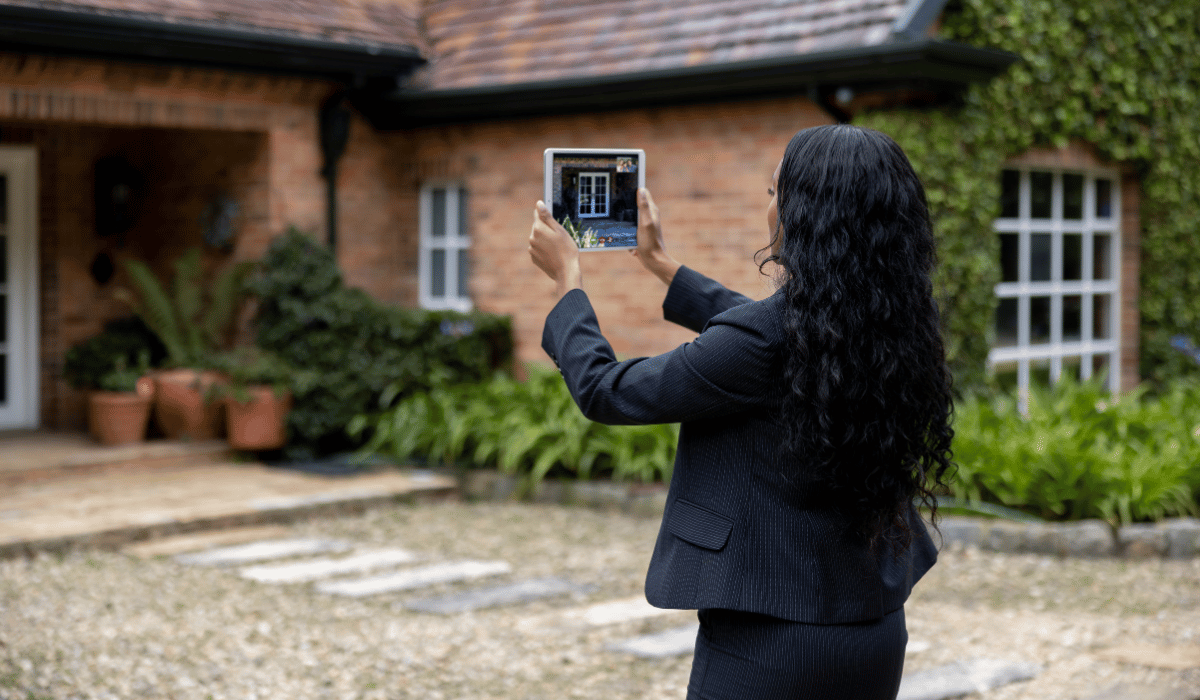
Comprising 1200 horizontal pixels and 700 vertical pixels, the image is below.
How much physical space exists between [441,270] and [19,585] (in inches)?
193

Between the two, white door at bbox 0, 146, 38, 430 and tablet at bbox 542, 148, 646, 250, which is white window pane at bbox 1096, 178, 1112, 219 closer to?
tablet at bbox 542, 148, 646, 250

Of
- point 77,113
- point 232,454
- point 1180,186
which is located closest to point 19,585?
point 232,454

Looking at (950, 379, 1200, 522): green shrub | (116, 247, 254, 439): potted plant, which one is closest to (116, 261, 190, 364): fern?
(116, 247, 254, 439): potted plant

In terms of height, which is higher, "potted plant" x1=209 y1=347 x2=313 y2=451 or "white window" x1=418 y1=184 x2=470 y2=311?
"white window" x1=418 y1=184 x2=470 y2=311

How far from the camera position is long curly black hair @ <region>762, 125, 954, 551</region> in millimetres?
1910

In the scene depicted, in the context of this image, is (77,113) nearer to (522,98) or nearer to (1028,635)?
(522,98)

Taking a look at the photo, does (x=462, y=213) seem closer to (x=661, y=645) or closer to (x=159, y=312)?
(x=159, y=312)

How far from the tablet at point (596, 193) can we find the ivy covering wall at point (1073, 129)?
489cm

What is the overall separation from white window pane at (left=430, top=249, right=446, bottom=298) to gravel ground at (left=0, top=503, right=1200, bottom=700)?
371cm

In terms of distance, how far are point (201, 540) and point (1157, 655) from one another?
4.52 meters

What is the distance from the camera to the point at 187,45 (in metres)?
7.91

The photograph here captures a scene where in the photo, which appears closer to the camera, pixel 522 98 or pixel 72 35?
pixel 72 35

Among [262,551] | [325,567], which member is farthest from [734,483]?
[262,551]

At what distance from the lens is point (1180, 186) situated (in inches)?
368
